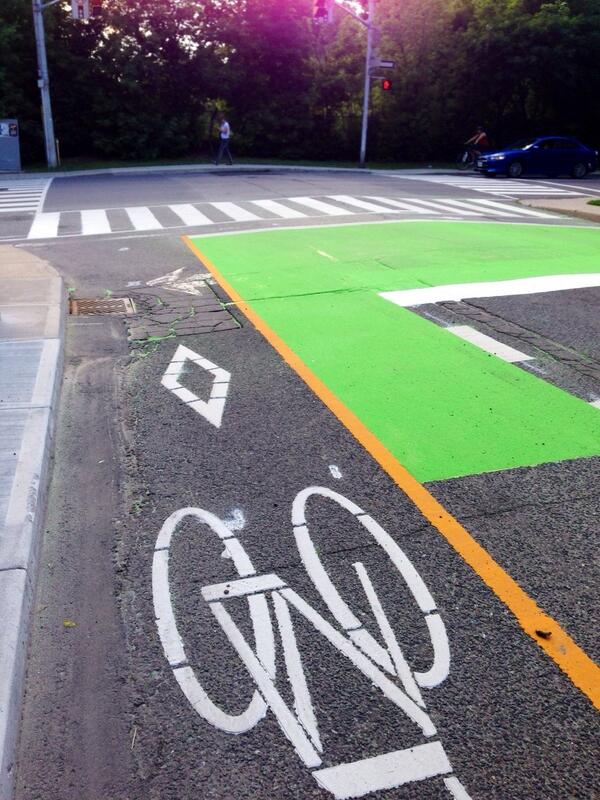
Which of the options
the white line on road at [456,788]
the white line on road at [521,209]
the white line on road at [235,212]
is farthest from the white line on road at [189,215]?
the white line on road at [456,788]

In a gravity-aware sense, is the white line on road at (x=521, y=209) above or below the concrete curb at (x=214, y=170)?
below

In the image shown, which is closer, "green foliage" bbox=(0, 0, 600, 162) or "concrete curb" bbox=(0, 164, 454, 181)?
"concrete curb" bbox=(0, 164, 454, 181)

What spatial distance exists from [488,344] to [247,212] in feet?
38.1

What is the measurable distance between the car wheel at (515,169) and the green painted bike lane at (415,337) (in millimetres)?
16279

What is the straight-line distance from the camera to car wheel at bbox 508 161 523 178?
30.5 metres

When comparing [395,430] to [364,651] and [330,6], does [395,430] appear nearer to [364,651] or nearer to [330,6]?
[364,651]

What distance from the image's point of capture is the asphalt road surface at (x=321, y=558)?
316cm

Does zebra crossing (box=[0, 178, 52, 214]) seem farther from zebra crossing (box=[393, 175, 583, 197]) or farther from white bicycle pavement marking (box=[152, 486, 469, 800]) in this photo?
white bicycle pavement marking (box=[152, 486, 469, 800])

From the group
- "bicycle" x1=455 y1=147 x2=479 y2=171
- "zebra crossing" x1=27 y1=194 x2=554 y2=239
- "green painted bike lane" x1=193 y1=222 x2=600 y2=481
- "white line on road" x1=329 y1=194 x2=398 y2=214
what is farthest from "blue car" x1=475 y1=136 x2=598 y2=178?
"green painted bike lane" x1=193 y1=222 x2=600 y2=481

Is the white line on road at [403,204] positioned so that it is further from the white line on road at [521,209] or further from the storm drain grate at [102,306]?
the storm drain grate at [102,306]

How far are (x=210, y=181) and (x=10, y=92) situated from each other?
42.5ft

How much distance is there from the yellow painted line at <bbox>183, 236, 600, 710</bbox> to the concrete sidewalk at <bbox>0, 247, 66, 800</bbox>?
230 cm

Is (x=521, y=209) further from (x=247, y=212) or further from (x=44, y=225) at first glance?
(x=44, y=225)

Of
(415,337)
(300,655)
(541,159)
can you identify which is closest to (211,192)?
(541,159)
